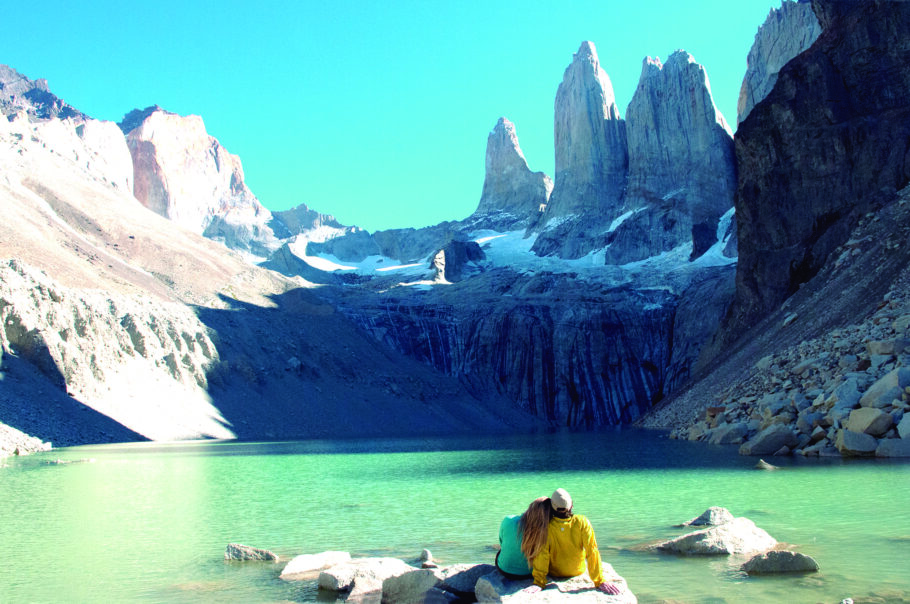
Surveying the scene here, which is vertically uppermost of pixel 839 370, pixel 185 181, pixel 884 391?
pixel 185 181

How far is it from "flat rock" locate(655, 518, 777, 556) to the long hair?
3758mm

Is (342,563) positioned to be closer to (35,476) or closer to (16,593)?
(16,593)

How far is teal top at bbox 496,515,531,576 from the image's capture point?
27.5 ft

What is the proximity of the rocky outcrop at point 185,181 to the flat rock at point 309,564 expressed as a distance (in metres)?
172

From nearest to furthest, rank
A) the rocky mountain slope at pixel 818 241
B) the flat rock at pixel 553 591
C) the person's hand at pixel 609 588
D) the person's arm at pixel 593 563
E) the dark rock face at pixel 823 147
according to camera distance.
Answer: the flat rock at pixel 553 591, the person's hand at pixel 609 588, the person's arm at pixel 593 563, the rocky mountain slope at pixel 818 241, the dark rock face at pixel 823 147

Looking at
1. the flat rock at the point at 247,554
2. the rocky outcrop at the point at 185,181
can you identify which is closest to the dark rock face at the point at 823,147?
the flat rock at the point at 247,554

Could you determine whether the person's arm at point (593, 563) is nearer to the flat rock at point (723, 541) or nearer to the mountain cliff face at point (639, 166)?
the flat rock at point (723, 541)

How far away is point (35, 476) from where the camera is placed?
24.7 meters

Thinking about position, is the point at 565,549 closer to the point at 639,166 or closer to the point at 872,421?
the point at 872,421

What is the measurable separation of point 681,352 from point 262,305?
150 feet

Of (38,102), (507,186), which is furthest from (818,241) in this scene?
(38,102)

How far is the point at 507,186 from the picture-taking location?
556ft

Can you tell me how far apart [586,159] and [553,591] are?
130779 millimetres

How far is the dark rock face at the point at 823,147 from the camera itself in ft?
169
